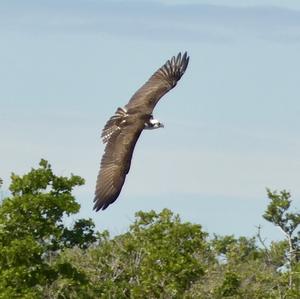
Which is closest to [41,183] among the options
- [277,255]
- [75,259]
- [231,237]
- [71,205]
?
[71,205]

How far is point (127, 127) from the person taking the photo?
131ft

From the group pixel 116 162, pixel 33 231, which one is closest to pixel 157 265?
pixel 33 231

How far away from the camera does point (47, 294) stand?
160 ft

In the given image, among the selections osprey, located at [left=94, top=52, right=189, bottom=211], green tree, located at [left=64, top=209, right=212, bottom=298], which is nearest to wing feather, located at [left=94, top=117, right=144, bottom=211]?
osprey, located at [left=94, top=52, right=189, bottom=211]

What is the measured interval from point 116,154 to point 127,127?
870 millimetres

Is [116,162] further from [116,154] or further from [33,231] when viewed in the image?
[33,231]

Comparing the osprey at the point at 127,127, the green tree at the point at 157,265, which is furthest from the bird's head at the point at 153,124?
the green tree at the point at 157,265

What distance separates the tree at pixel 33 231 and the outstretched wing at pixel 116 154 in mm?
4988

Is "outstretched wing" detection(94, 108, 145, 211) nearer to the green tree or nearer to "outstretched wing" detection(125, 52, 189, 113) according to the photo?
"outstretched wing" detection(125, 52, 189, 113)

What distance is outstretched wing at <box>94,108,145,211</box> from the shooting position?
125 feet

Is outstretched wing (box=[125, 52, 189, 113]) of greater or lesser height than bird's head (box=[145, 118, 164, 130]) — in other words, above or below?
above

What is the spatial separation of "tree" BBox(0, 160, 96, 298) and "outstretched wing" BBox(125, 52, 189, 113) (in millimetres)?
4004

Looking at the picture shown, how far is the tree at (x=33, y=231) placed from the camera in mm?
44438

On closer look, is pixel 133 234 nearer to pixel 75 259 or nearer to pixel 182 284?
pixel 75 259
